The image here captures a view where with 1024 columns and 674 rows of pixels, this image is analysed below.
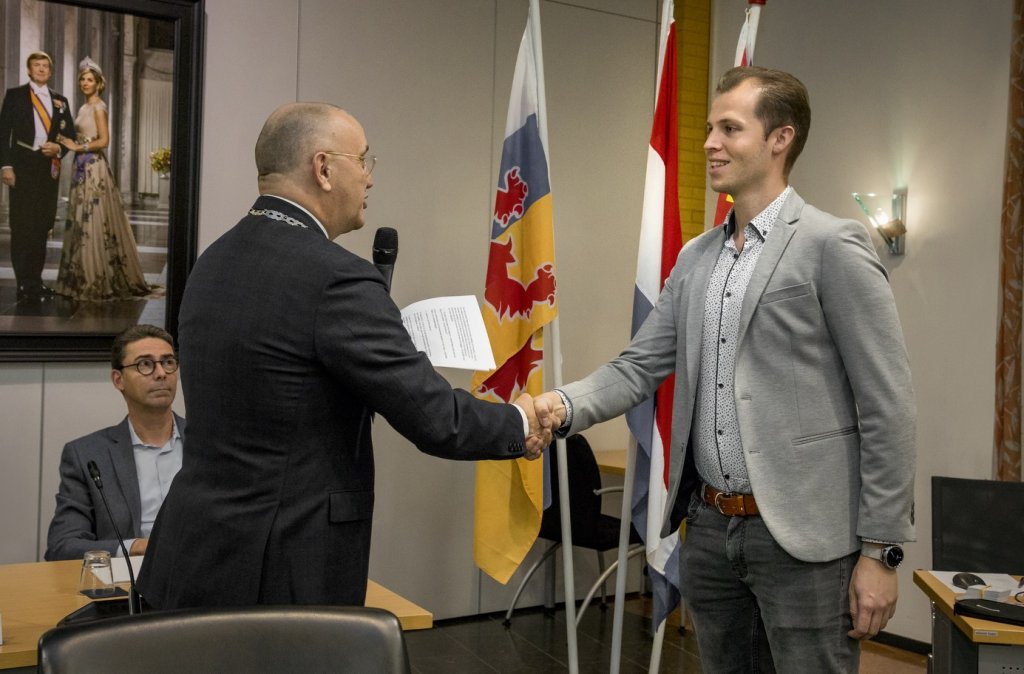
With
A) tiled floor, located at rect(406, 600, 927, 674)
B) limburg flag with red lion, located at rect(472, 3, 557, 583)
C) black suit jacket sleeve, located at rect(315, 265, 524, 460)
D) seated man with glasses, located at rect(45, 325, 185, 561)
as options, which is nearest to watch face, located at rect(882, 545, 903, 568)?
black suit jacket sleeve, located at rect(315, 265, 524, 460)

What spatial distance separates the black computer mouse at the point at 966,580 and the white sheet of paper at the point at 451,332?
1350mm

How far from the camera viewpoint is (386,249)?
2.63m

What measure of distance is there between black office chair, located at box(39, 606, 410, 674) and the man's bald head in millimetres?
1013

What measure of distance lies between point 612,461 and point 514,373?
1800 millimetres

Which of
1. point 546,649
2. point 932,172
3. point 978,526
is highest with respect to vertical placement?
point 932,172

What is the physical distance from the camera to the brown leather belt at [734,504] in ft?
6.79

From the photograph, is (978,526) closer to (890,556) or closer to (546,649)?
(890,556)

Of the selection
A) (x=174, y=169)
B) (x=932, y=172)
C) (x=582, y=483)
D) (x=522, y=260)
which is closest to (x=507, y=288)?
(x=522, y=260)

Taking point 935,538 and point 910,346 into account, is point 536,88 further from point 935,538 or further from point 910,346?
point 910,346

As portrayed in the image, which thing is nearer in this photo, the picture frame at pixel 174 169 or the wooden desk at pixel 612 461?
the picture frame at pixel 174 169

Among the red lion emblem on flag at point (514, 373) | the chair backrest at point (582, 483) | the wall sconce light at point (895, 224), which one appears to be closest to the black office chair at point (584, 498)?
the chair backrest at point (582, 483)

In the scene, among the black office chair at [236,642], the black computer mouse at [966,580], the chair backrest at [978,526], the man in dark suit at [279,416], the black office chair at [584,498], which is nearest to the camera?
the black office chair at [236,642]

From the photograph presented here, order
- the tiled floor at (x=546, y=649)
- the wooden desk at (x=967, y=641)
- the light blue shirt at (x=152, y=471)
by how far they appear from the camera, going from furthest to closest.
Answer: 1. the tiled floor at (x=546, y=649)
2. the light blue shirt at (x=152, y=471)
3. the wooden desk at (x=967, y=641)

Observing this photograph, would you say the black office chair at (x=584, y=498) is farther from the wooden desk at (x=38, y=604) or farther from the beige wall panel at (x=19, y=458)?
the wooden desk at (x=38, y=604)
